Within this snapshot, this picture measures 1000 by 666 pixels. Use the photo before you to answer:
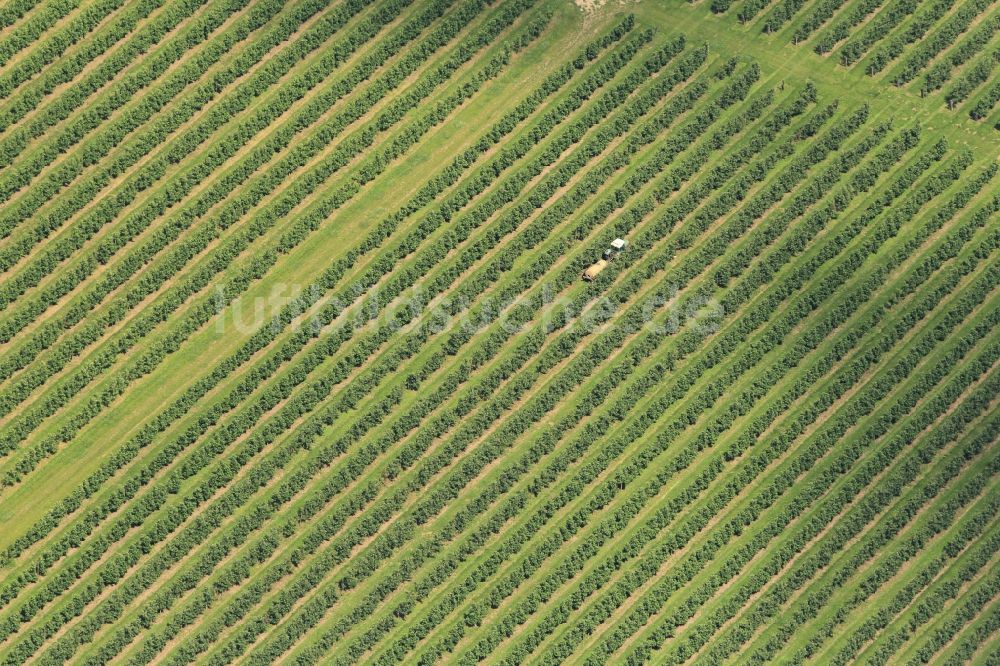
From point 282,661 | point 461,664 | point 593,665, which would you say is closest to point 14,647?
point 282,661

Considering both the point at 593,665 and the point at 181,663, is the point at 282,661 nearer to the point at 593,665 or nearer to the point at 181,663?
the point at 181,663

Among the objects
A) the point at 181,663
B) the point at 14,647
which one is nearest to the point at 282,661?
the point at 181,663

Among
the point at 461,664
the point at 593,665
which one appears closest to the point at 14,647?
the point at 461,664

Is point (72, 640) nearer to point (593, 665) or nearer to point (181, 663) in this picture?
point (181, 663)

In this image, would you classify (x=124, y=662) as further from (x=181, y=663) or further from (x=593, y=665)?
(x=593, y=665)

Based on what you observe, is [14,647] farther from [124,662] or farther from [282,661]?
[282,661]

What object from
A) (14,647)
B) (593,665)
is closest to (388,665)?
(593,665)
